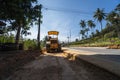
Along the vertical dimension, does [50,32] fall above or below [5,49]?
above

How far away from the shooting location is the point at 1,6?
1820 centimetres

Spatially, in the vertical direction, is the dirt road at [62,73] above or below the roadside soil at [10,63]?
below

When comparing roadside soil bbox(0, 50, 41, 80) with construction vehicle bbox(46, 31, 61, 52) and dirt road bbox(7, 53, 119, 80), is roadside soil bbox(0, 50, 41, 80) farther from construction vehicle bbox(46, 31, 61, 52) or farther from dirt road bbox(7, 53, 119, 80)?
construction vehicle bbox(46, 31, 61, 52)

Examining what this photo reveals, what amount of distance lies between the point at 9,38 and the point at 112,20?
74.3 meters

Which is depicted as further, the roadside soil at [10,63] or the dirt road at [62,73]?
the roadside soil at [10,63]

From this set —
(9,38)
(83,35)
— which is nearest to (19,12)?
(9,38)

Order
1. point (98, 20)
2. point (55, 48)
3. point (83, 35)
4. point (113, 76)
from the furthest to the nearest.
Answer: point (83, 35), point (98, 20), point (55, 48), point (113, 76)

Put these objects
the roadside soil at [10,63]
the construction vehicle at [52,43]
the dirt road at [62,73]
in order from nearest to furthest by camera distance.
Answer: the dirt road at [62,73], the roadside soil at [10,63], the construction vehicle at [52,43]

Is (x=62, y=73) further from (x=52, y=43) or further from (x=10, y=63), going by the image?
(x=52, y=43)

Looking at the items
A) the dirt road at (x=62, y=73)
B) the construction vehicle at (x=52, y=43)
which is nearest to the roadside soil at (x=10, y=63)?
the dirt road at (x=62, y=73)

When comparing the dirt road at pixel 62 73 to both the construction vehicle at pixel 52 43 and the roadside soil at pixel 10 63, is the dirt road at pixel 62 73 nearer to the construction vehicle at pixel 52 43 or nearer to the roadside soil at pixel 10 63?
the roadside soil at pixel 10 63

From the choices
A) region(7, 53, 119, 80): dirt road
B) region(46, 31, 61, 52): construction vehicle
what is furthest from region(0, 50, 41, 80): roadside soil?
region(46, 31, 61, 52): construction vehicle

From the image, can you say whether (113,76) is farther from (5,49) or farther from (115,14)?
(115,14)

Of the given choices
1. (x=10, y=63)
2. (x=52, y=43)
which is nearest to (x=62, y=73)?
(x=10, y=63)
